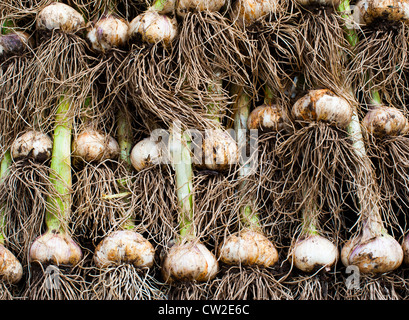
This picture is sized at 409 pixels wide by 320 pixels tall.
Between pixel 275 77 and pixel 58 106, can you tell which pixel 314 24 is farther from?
pixel 58 106

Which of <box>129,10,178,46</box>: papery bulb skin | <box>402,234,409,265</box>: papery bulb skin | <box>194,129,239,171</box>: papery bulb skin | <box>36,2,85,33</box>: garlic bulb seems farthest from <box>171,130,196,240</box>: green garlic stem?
<box>402,234,409,265</box>: papery bulb skin

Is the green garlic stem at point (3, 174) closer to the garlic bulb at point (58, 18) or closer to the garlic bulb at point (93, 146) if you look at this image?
the garlic bulb at point (93, 146)

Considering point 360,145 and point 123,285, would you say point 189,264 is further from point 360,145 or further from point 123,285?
point 360,145

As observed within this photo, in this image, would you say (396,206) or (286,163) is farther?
(396,206)

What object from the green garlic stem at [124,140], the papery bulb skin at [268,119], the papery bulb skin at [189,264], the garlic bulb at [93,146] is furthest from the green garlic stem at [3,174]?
the papery bulb skin at [268,119]

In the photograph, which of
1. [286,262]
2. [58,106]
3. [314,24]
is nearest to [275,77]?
A: [314,24]
